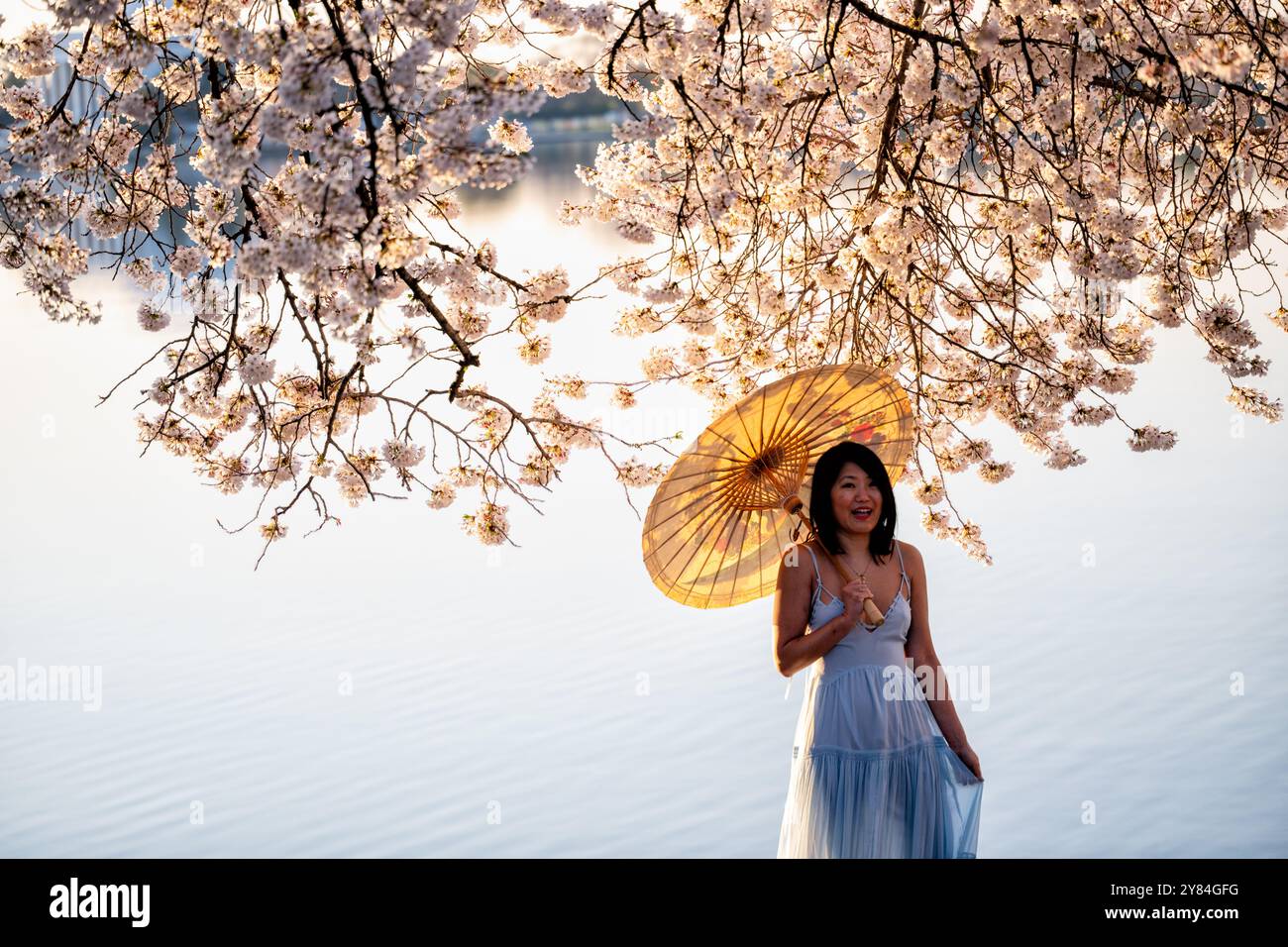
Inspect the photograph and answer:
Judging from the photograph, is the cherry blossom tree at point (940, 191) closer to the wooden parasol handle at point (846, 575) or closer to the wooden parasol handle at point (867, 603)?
the wooden parasol handle at point (846, 575)

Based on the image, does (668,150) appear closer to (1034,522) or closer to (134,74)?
(134,74)

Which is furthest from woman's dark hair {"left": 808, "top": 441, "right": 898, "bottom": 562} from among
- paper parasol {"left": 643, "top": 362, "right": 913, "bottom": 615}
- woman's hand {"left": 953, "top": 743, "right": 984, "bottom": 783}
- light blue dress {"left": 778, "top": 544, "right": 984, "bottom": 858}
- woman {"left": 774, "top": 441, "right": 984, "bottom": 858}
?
woman's hand {"left": 953, "top": 743, "right": 984, "bottom": 783}

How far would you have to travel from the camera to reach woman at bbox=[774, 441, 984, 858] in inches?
134

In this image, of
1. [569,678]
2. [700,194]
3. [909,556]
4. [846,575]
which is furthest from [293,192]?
[569,678]

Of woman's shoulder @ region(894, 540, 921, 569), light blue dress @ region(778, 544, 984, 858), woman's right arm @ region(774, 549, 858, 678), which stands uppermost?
woman's shoulder @ region(894, 540, 921, 569)

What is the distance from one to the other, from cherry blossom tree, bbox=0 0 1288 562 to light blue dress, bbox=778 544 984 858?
4.00 ft

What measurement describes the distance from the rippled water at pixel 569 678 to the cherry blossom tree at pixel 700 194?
3.91ft

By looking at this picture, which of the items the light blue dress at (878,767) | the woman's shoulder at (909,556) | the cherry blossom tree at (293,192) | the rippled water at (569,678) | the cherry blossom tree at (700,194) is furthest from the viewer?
the rippled water at (569,678)

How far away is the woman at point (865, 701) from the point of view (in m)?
3.41

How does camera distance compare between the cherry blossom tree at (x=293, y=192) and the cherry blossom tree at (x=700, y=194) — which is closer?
Result: the cherry blossom tree at (x=293, y=192)

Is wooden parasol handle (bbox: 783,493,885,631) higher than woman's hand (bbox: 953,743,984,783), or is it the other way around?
wooden parasol handle (bbox: 783,493,885,631)

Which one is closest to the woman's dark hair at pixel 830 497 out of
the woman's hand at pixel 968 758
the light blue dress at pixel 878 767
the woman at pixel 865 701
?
the woman at pixel 865 701

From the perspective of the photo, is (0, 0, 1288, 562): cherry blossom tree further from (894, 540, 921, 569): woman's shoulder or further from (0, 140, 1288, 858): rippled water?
(0, 140, 1288, 858): rippled water

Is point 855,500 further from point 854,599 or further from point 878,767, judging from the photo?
point 878,767
